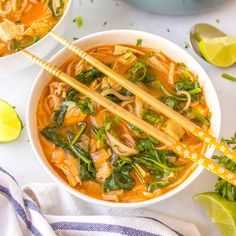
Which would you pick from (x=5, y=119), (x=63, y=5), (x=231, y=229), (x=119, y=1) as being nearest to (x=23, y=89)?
(x=5, y=119)

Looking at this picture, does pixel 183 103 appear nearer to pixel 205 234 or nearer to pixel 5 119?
pixel 205 234

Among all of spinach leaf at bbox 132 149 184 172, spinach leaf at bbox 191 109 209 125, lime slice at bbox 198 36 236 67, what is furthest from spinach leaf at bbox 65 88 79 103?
lime slice at bbox 198 36 236 67

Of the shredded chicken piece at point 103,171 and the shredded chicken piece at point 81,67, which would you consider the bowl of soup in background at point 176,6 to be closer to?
the shredded chicken piece at point 81,67

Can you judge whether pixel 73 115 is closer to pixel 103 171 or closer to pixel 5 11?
pixel 103 171

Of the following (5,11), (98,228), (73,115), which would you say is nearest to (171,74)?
(73,115)

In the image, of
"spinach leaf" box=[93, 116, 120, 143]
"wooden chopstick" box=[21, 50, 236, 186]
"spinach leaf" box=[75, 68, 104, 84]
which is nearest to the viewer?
"wooden chopstick" box=[21, 50, 236, 186]

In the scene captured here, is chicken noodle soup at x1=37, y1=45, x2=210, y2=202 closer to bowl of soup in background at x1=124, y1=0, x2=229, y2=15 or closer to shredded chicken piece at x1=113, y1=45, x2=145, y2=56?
shredded chicken piece at x1=113, y1=45, x2=145, y2=56

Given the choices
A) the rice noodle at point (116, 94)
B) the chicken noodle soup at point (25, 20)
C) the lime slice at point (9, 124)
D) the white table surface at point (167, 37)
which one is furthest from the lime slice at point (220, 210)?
the chicken noodle soup at point (25, 20)
